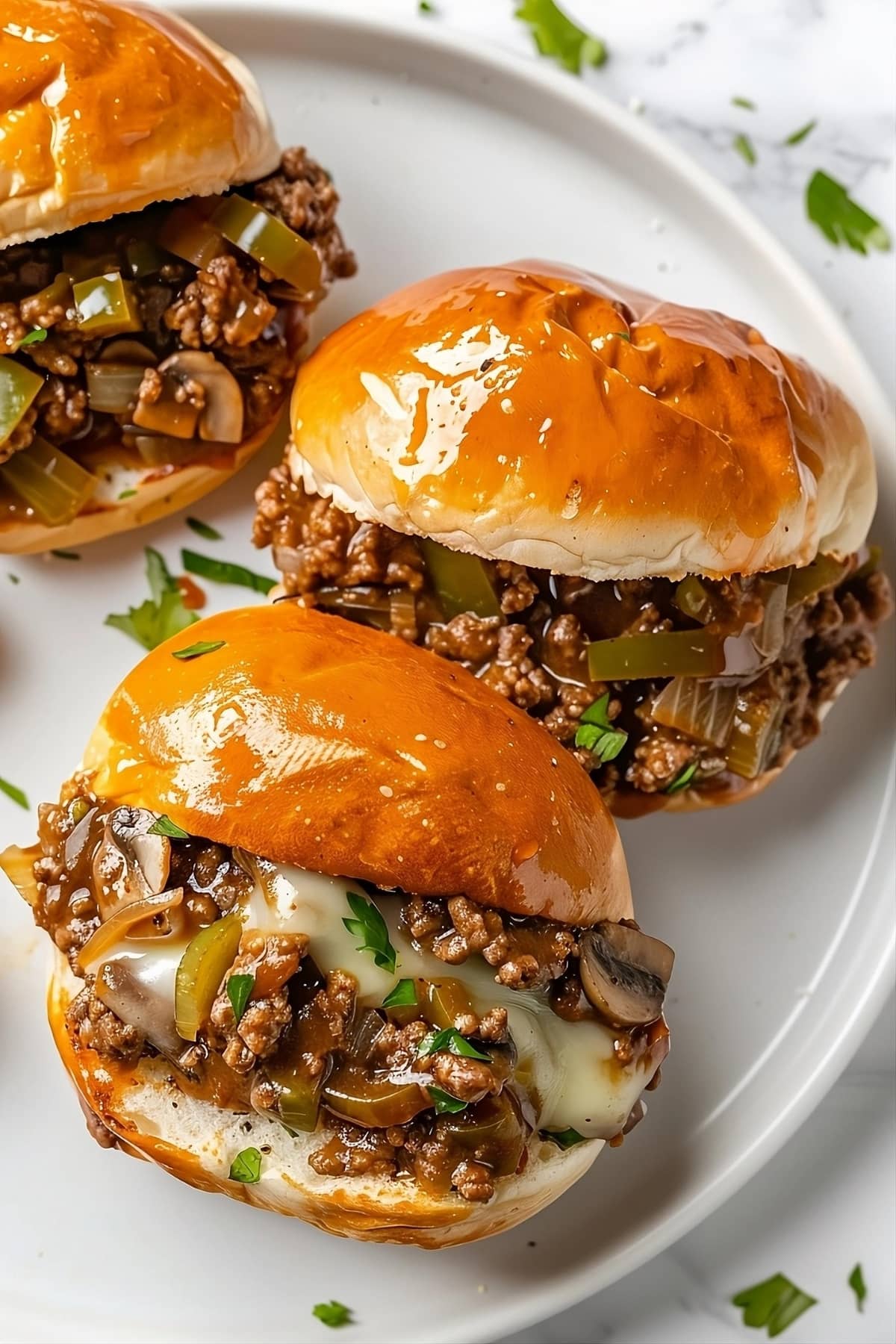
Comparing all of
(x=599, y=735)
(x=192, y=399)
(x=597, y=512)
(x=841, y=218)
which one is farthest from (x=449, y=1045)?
(x=841, y=218)

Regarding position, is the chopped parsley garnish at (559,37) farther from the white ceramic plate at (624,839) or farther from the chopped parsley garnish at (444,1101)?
the chopped parsley garnish at (444,1101)

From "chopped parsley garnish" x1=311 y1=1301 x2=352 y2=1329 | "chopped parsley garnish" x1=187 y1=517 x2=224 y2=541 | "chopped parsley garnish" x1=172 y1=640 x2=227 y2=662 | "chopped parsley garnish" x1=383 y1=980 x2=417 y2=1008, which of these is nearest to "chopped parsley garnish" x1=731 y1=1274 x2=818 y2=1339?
"chopped parsley garnish" x1=311 y1=1301 x2=352 y2=1329

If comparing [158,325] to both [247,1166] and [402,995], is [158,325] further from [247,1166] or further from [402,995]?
[247,1166]

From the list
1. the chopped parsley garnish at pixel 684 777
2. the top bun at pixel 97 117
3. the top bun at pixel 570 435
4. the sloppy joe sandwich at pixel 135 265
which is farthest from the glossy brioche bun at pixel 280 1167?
the top bun at pixel 97 117

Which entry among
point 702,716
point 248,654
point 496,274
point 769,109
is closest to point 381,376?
point 496,274

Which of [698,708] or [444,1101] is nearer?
[444,1101]
